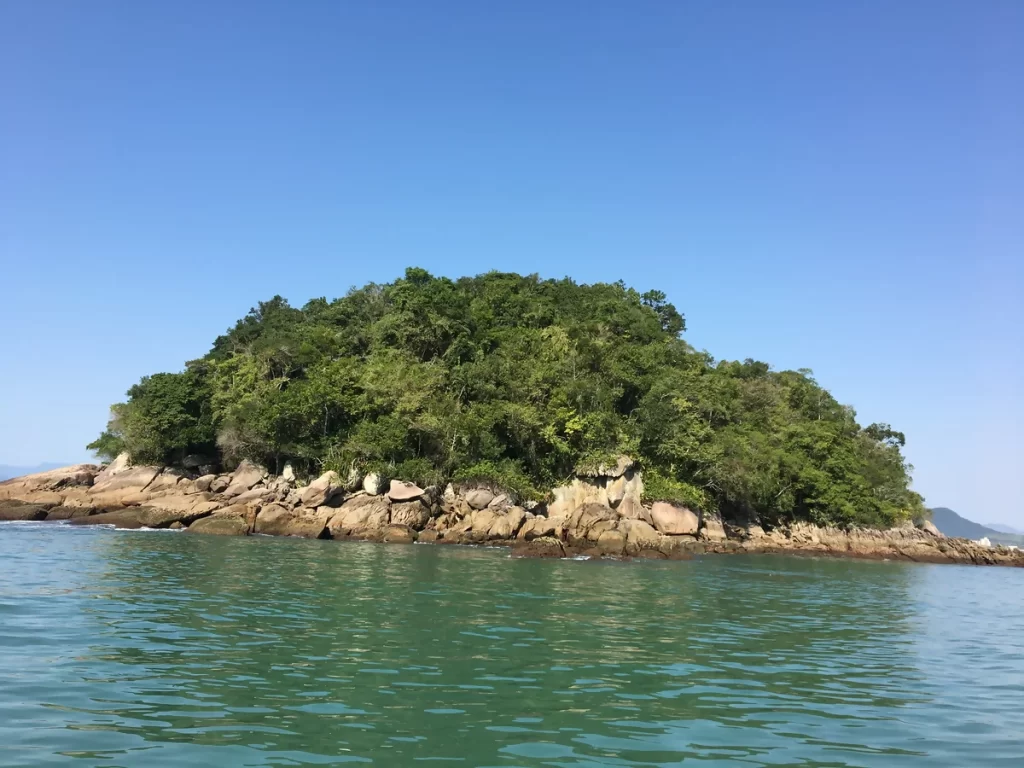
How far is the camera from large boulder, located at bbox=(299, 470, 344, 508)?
138 ft

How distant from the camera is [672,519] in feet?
142

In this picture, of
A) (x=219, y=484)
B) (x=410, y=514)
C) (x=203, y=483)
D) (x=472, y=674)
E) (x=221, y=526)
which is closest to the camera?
(x=472, y=674)

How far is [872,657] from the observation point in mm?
13180

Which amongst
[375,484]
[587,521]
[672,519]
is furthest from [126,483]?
[672,519]

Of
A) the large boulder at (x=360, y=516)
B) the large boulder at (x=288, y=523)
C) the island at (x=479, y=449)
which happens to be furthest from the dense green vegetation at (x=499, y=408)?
the large boulder at (x=288, y=523)

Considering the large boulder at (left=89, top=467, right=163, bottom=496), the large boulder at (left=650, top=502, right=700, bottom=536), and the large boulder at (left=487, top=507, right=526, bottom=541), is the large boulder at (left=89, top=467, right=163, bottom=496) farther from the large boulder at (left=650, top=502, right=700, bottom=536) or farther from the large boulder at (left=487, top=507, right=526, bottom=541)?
the large boulder at (left=650, top=502, right=700, bottom=536)

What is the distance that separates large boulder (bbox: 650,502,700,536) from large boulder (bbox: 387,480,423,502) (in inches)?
548

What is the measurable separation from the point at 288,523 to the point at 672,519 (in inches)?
867

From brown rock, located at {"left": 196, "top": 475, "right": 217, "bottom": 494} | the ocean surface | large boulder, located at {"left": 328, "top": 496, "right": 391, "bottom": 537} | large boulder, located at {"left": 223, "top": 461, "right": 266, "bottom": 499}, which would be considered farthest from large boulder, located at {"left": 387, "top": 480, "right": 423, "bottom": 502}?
the ocean surface

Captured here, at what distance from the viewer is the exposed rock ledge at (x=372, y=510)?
39125mm

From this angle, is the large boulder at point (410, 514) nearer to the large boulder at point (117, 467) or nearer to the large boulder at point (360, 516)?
the large boulder at point (360, 516)

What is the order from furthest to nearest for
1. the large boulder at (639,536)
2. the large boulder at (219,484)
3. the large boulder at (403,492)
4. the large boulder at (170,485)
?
the large boulder at (219,484)
the large boulder at (170,485)
the large boulder at (403,492)
the large boulder at (639,536)

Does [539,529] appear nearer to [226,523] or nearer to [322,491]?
[322,491]

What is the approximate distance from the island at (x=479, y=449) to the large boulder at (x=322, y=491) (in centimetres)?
11
